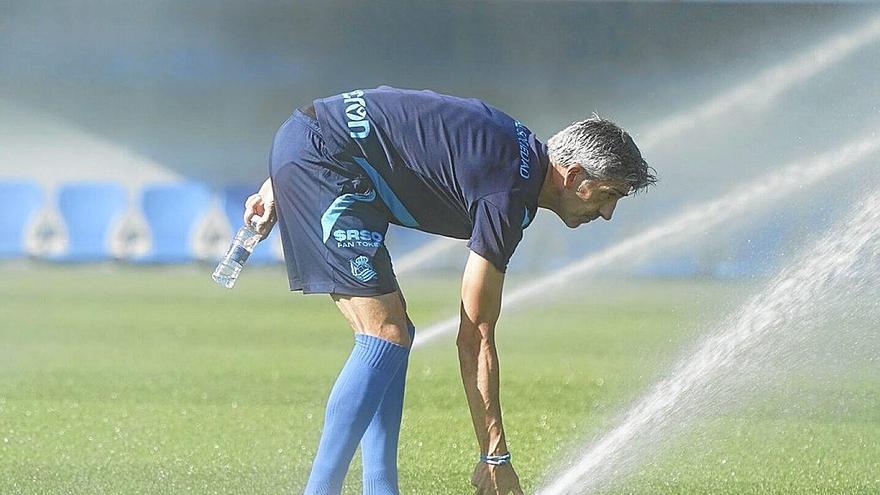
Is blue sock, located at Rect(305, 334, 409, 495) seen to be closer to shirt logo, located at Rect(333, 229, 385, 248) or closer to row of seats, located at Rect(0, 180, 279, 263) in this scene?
shirt logo, located at Rect(333, 229, 385, 248)

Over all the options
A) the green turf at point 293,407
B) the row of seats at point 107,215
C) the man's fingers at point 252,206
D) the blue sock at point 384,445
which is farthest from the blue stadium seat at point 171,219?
the blue sock at point 384,445

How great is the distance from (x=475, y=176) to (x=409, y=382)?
457 cm

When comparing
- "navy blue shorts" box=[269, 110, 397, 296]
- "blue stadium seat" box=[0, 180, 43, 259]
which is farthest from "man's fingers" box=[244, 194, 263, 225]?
"blue stadium seat" box=[0, 180, 43, 259]

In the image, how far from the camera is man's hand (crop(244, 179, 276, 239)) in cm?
433

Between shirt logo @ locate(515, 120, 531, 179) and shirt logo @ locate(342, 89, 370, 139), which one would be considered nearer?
shirt logo @ locate(515, 120, 531, 179)

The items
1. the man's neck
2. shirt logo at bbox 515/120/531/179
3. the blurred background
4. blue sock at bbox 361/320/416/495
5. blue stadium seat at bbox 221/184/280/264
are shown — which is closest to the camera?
shirt logo at bbox 515/120/531/179

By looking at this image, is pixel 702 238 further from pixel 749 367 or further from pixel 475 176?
pixel 475 176

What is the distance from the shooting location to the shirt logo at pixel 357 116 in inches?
159

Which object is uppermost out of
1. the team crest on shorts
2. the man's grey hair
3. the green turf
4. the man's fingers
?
the man's grey hair

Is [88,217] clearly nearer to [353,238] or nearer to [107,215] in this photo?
[107,215]

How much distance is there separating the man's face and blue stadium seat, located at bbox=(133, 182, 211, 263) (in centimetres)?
1561

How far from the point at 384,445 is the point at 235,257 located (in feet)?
2.58

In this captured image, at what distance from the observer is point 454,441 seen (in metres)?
6.18

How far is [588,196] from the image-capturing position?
13.0 feet
